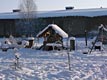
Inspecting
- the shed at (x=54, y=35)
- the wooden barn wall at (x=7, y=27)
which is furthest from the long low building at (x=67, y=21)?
the shed at (x=54, y=35)

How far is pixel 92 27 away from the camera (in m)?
43.2

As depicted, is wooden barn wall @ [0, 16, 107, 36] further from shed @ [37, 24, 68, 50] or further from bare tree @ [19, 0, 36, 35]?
shed @ [37, 24, 68, 50]

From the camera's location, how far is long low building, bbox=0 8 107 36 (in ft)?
141

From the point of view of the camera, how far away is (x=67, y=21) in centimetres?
4400

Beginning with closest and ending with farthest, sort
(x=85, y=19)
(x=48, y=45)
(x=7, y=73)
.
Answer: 1. (x=7, y=73)
2. (x=48, y=45)
3. (x=85, y=19)

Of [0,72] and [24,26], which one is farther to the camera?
[24,26]

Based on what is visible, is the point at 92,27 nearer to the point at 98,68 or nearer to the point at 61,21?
the point at 61,21

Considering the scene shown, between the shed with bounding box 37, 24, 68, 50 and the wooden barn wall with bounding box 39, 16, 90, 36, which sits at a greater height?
the shed with bounding box 37, 24, 68, 50

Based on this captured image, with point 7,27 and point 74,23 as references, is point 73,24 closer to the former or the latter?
point 74,23

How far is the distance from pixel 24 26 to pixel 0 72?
3284 centimetres

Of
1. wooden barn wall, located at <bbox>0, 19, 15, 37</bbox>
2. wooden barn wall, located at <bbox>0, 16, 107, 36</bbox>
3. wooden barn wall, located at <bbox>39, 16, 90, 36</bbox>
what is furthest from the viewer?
wooden barn wall, located at <bbox>0, 19, 15, 37</bbox>

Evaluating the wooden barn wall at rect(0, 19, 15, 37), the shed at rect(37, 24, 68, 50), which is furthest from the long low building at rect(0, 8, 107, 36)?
the shed at rect(37, 24, 68, 50)

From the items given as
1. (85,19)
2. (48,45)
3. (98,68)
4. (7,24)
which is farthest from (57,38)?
(7,24)

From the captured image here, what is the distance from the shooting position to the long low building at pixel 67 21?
42.9m
